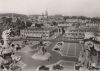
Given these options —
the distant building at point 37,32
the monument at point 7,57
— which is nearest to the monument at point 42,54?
the distant building at point 37,32

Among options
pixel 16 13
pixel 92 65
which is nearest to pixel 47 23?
pixel 16 13

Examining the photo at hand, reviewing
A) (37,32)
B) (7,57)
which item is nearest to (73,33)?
(37,32)

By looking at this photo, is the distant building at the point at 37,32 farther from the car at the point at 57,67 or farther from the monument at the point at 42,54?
the car at the point at 57,67

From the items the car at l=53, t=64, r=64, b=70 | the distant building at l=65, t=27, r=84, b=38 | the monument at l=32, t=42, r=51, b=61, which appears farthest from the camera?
the monument at l=32, t=42, r=51, b=61

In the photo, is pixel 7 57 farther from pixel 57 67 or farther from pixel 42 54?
pixel 57 67

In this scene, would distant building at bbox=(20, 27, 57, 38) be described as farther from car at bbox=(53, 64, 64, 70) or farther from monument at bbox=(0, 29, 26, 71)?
car at bbox=(53, 64, 64, 70)

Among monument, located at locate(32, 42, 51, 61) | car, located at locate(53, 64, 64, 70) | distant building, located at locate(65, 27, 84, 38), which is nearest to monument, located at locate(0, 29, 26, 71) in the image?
monument, located at locate(32, 42, 51, 61)

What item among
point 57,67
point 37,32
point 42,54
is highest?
point 37,32

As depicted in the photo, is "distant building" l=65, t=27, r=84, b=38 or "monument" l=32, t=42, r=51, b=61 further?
"monument" l=32, t=42, r=51, b=61
